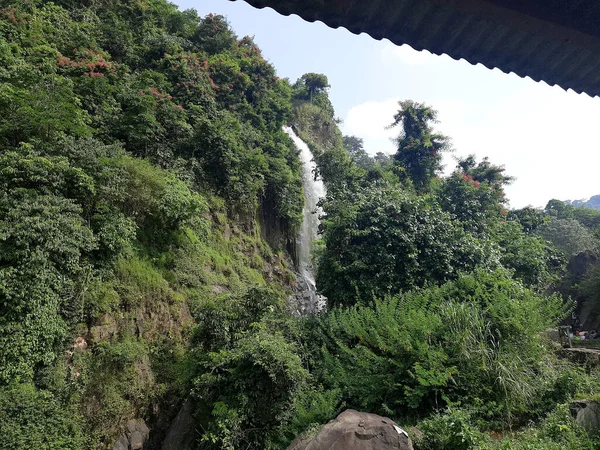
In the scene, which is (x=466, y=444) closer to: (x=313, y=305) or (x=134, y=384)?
(x=134, y=384)

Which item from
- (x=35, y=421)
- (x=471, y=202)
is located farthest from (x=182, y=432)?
(x=471, y=202)

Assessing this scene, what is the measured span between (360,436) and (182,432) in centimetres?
335

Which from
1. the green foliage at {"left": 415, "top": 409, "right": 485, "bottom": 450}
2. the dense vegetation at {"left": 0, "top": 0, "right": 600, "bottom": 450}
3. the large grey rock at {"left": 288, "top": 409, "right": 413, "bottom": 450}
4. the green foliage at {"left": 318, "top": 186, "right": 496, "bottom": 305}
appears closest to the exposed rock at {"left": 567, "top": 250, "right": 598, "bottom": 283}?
the dense vegetation at {"left": 0, "top": 0, "right": 600, "bottom": 450}

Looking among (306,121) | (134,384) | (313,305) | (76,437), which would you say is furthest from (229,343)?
(306,121)

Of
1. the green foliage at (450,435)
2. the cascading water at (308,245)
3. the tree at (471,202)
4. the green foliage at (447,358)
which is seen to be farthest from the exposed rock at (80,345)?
the tree at (471,202)

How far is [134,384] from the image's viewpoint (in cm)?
656

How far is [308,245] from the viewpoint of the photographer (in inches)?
674

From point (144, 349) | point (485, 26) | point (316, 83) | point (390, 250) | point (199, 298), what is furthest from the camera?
point (316, 83)

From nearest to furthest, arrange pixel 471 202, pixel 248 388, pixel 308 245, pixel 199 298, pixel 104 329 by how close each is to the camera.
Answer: pixel 248 388, pixel 104 329, pixel 199 298, pixel 471 202, pixel 308 245

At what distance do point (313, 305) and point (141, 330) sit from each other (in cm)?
802

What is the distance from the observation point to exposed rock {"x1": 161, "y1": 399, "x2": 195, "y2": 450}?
5812 mm

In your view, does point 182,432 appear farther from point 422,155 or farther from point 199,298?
point 422,155

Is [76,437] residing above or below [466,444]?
below

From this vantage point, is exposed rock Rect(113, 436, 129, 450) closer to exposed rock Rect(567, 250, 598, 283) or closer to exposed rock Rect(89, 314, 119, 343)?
exposed rock Rect(89, 314, 119, 343)
